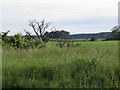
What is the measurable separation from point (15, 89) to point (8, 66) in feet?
3.88

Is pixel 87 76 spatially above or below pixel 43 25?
below

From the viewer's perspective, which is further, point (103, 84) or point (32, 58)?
point (32, 58)

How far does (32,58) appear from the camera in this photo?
8758 mm

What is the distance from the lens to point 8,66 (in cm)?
787

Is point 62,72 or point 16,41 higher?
point 16,41

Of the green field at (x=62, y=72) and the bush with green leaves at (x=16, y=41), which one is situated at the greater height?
the bush with green leaves at (x=16, y=41)

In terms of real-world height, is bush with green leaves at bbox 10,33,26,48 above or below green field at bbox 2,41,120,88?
above

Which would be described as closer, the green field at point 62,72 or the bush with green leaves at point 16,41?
the green field at point 62,72

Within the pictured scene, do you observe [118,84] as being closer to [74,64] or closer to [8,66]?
[74,64]

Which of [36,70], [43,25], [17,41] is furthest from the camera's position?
[43,25]

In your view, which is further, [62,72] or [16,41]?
[16,41]

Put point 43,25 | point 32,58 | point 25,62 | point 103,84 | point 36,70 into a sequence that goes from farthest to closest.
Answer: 1. point 43,25
2. point 32,58
3. point 25,62
4. point 36,70
5. point 103,84

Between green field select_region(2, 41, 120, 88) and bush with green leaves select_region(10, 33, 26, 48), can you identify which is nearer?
green field select_region(2, 41, 120, 88)

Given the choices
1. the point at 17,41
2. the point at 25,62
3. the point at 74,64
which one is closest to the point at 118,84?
the point at 74,64
